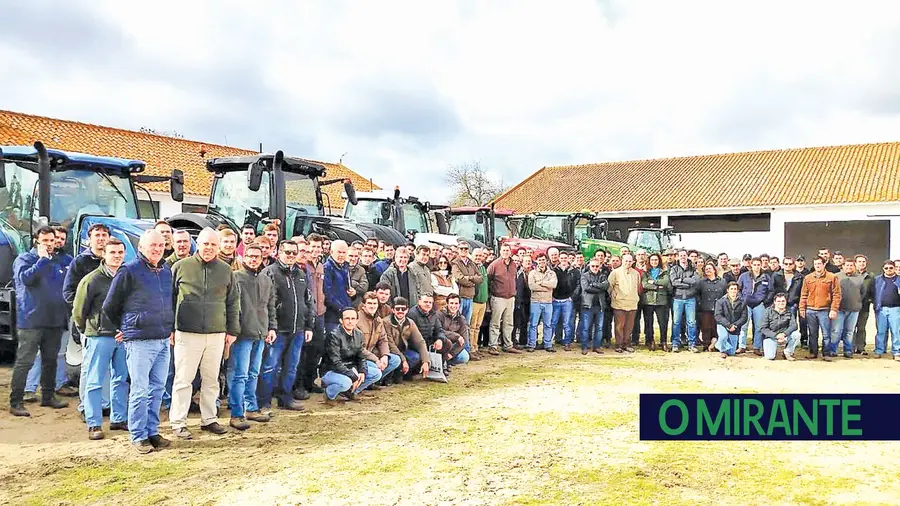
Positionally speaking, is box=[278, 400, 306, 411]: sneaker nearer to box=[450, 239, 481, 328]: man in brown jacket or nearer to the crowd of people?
the crowd of people

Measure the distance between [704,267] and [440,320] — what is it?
4.83 meters

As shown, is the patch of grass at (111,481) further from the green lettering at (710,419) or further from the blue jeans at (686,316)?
the blue jeans at (686,316)

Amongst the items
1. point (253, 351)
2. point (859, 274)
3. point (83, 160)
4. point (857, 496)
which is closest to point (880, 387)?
point (859, 274)

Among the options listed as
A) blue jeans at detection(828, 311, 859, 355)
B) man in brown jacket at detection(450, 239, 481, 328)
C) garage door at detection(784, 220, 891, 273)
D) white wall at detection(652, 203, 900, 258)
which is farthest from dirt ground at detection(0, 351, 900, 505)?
garage door at detection(784, 220, 891, 273)

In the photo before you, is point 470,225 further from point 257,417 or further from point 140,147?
point 140,147

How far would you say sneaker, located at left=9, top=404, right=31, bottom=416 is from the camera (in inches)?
238

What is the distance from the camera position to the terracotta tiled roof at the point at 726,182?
82.8 ft

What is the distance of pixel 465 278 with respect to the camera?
30.9 feet

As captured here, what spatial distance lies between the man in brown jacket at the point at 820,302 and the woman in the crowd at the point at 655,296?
6.32 ft

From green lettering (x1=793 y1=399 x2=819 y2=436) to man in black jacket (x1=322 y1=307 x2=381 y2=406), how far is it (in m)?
3.87

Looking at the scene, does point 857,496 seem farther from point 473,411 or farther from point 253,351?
point 253,351

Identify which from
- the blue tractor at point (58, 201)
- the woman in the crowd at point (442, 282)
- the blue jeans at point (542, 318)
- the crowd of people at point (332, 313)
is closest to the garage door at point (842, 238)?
the crowd of people at point (332, 313)

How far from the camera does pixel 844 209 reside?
24297mm

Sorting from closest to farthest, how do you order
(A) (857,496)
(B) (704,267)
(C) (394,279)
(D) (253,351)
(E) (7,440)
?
(A) (857,496), (E) (7,440), (D) (253,351), (C) (394,279), (B) (704,267)
